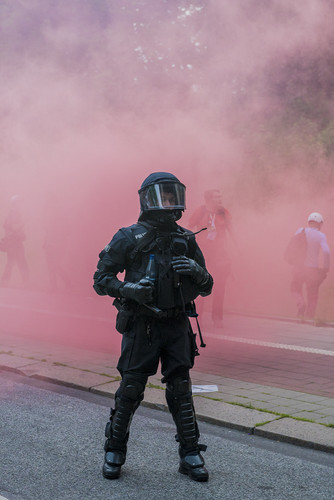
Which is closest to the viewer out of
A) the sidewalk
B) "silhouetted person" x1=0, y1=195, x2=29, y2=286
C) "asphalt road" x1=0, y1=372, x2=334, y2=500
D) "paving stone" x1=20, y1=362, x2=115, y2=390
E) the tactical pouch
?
"asphalt road" x1=0, y1=372, x2=334, y2=500

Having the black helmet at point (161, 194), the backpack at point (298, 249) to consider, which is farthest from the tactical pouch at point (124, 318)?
the backpack at point (298, 249)

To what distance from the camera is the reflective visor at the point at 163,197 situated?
3361 mm

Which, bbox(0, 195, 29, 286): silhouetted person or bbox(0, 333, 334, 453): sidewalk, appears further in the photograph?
bbox(0, 195, 29, 286): silhouetted person

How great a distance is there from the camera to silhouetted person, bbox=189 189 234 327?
769cm

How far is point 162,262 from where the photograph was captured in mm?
3352

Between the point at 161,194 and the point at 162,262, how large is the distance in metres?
0.34

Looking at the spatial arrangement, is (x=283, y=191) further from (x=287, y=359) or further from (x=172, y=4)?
(x=287, y=359)

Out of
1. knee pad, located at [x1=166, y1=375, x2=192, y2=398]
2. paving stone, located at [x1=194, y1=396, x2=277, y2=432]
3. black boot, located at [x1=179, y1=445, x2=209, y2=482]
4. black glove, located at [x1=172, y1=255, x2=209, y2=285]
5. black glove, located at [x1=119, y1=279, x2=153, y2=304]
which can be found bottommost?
black boot, located at [x1=179, y1=445, x2=209, y2=482]

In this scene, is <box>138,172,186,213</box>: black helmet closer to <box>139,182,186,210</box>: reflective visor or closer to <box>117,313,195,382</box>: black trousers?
<box>139,182,186,210</box>: reflective visor

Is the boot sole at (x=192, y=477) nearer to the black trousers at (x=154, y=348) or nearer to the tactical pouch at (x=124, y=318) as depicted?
the black trousers at (x=154, y=348)

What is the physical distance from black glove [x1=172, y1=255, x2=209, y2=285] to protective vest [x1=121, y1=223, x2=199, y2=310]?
0.05 m

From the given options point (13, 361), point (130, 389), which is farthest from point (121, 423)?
point (13, 361)

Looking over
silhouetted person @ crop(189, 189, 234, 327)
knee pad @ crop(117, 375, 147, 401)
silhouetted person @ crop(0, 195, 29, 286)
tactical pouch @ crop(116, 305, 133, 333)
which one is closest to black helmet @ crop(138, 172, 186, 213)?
tactical pouch @ crop(116, 305, 133, 333)

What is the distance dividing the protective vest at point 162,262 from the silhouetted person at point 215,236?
14.0 ft
